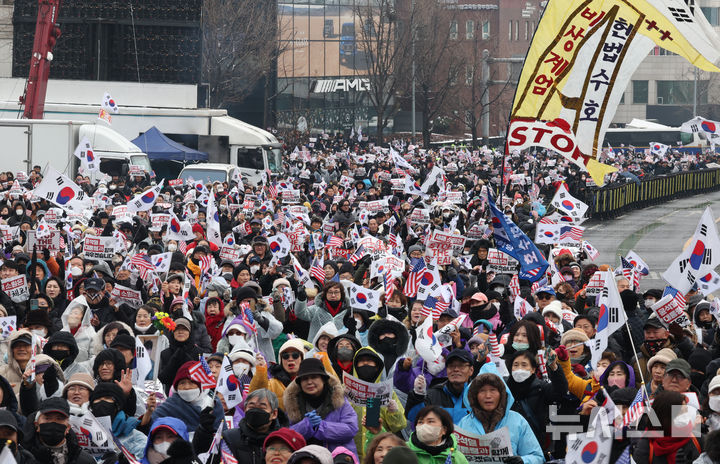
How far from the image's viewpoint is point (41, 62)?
35156mm

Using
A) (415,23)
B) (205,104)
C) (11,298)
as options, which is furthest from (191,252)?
(415,23)

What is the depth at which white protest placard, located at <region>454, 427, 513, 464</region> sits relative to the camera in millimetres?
7172

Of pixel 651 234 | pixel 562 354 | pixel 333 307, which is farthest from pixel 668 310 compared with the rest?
pixel 651 234

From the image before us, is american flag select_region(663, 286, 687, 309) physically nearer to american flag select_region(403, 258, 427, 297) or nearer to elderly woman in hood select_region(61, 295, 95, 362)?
american flag select_region(403, 258, 427, 297)

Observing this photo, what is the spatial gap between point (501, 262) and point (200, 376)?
646 centimetres

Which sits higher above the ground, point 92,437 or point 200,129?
point 200,129

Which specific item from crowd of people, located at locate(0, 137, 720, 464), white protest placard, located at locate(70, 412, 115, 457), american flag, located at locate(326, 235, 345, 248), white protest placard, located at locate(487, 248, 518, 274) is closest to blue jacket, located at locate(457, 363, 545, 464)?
crowd of people, located at locate(0, 137, 720, 464)

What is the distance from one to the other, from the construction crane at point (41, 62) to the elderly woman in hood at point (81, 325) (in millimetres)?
24188

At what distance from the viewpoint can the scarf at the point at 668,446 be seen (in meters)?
7.16

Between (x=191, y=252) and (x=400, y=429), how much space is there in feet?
26.3

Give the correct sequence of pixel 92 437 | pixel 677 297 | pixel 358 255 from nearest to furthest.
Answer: pixel 92 437 < pixel 677 297 < pixel 358 255

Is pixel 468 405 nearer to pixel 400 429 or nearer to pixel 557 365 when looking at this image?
pixel 400 429

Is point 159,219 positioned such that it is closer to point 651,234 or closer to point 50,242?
point 50,242

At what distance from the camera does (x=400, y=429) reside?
8.13m
